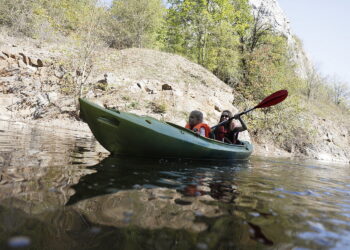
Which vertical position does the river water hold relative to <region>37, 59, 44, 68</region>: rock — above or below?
below

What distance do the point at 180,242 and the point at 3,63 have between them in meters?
14.5

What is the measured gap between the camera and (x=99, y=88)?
1266cm

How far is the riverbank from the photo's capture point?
37.8 ft

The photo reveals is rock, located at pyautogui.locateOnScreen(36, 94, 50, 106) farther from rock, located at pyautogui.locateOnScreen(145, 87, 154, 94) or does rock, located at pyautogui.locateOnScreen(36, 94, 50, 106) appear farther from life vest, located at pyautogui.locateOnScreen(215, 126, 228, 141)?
life vest, located at pyautogui.locateOnScreen(215, 126, 228, 141)

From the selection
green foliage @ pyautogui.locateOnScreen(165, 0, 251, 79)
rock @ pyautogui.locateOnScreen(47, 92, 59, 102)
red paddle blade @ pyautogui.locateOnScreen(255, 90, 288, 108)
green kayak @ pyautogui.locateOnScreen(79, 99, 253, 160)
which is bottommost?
green kayak @ pyautogui.locateOnScreen(79, 99, 253, 160)

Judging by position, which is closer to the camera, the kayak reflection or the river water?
the river water

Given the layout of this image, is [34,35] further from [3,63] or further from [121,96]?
[121,96]

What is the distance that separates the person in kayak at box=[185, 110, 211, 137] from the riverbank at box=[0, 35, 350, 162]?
6405mm

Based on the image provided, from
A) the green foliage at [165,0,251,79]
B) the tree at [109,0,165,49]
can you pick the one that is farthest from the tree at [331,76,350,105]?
the tree at [109,0,165,49]

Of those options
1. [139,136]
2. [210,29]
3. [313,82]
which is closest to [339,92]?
[313,82]

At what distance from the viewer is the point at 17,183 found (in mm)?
1965

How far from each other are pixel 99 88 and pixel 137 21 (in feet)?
32.9

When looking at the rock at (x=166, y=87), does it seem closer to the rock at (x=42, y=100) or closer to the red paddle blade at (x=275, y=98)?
the rock at (x=42, y=100)

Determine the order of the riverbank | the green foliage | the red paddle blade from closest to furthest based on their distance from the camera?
the red paddle blade < the riverbank < the green foliage
